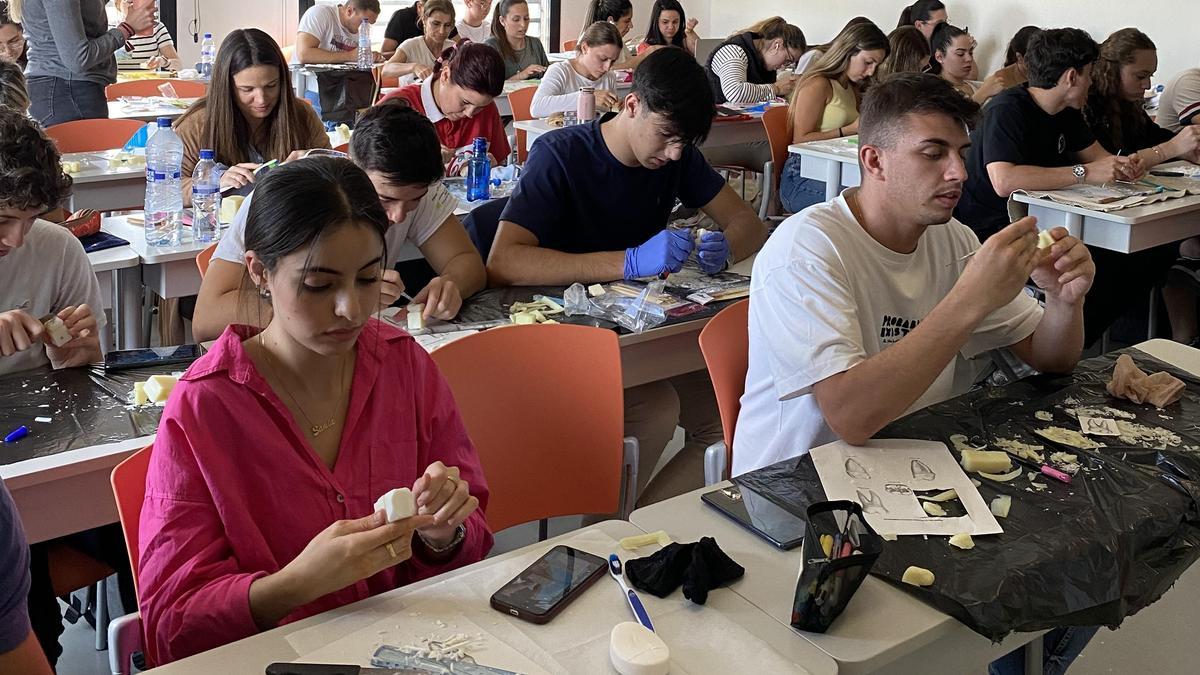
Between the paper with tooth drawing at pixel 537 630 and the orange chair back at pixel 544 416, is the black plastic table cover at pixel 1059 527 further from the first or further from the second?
the orange chair back at pixel 544 416

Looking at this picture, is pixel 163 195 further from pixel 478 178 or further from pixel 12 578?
pixel 12 578

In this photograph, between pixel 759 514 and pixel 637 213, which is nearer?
pixel 759 514

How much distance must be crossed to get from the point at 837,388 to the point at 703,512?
13.3 inches

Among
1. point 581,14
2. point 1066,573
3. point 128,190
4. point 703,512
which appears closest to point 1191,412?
point 1066,573

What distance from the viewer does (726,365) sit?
2191 millimetres

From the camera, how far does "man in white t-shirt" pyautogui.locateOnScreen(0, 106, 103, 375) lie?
1977mm

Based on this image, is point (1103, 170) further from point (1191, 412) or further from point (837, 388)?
point (837, 388)

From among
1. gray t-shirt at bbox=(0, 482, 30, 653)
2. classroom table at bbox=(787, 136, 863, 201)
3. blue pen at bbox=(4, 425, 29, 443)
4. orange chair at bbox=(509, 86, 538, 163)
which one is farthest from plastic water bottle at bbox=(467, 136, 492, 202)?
gray t-shirt at bbox=(0, 482, 30, 653)

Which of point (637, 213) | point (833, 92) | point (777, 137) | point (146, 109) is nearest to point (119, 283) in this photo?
point (637, 213)

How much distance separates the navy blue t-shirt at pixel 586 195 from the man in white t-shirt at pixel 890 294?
3.17 ft

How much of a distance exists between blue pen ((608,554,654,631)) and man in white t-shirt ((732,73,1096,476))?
0.53 metres

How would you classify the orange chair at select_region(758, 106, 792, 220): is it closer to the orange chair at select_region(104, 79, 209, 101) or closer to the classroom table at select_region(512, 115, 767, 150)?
the classroom table at select_region(512, 115, 767, 150)

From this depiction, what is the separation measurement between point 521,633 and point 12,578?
0.54 metres

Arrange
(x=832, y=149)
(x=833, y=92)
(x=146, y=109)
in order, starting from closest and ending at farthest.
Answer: (x=832, y=149), (x=146, y=109), (x=833, y=92)
